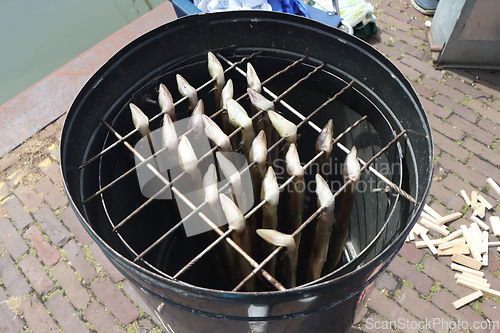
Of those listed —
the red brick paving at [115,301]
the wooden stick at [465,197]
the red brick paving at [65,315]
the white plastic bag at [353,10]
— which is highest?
the red brick paving at [65,315]

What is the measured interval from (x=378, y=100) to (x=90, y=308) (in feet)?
8.73

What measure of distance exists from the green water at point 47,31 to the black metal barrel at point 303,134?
4032mm

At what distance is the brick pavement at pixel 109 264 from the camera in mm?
2830

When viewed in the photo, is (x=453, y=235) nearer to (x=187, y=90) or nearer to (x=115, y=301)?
(x=187, y=90)

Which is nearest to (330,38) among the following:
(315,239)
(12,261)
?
(315,239)

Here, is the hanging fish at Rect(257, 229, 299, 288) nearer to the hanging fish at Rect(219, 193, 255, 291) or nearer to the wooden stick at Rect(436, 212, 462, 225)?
the hanging fish at Rect(219, 193, 255, 291)

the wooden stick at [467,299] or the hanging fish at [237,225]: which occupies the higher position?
the hanging fish at [237,225]

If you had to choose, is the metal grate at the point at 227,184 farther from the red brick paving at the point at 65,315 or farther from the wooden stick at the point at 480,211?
the wooden stick at the point at 480,211

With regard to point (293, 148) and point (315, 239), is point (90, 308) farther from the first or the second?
point (293, 148)

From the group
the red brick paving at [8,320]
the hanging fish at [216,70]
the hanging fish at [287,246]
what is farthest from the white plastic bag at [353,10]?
the red brick paving at [8,320]

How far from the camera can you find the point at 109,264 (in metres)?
3.15

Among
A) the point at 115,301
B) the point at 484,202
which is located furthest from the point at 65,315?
the point at 484,202

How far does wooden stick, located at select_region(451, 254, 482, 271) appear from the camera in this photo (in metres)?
2.98

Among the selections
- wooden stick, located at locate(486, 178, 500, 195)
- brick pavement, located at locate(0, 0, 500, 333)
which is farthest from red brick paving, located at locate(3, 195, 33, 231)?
wooden stick, located at locate(486, 178, 500, 195)
